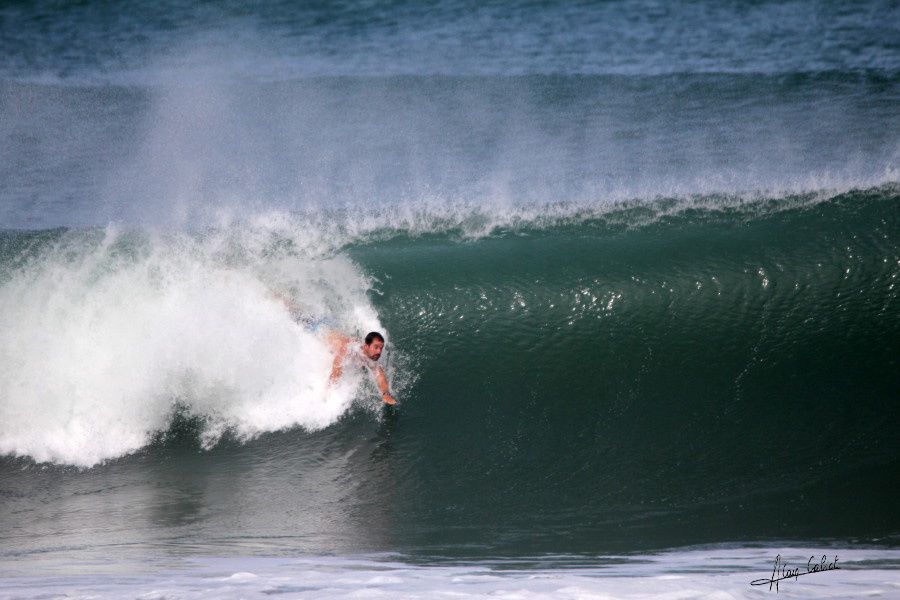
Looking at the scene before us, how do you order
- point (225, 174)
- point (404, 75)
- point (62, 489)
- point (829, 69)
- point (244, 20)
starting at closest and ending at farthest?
point (62, 489) < point (225, 174) < point (829, 69) < point (404, 75) < point (244, 20)

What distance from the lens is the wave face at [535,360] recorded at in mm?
5992

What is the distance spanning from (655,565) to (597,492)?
1074mm

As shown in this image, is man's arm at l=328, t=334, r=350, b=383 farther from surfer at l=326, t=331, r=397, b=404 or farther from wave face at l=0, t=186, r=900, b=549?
wave face at l=0, t=186, r=900, b=549

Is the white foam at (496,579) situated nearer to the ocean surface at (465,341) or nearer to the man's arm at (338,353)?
the ocean surface at (465,341)

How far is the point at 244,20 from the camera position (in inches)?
642

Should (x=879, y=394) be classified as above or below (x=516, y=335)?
below

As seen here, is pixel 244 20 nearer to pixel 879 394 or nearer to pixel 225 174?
pixel 225 174

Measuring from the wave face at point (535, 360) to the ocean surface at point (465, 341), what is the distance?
0.09 ft

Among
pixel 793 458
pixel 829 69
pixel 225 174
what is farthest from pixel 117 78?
pixel 793 458

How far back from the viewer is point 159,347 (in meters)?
7.46
